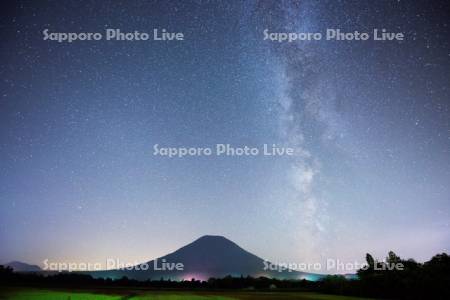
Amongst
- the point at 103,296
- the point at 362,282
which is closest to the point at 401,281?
the point at 362,282

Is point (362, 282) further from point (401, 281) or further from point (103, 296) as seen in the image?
point (103, 296)

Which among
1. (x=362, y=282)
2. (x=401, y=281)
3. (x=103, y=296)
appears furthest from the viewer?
(x=362, y=282)

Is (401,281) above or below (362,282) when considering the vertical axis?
above

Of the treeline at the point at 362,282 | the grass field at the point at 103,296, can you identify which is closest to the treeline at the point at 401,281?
the treeline at the point at 362,282

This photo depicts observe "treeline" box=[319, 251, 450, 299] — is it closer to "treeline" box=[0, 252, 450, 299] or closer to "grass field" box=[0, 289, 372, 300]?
"treeline" box=[0, 252, 450, 299]

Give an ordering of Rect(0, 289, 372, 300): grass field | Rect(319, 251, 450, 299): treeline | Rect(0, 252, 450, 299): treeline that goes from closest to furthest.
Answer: Rect(0, 289, 372, 300): grass field < Rect(319, 251, 450, 299): treeline < Rect(0, 252, 450, 299): treeline

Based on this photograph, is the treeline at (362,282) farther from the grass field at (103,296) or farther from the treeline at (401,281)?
the grass field at (103,296)

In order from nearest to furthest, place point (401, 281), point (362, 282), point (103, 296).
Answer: point (103, 296), point (401, 281), point (362, 282)

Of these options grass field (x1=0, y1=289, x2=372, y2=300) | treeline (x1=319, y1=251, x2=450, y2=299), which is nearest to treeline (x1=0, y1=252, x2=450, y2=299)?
treeline (x1=319, y1=251, x2=450, y2=299)

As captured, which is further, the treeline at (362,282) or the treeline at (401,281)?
the treeline at (362,282)
